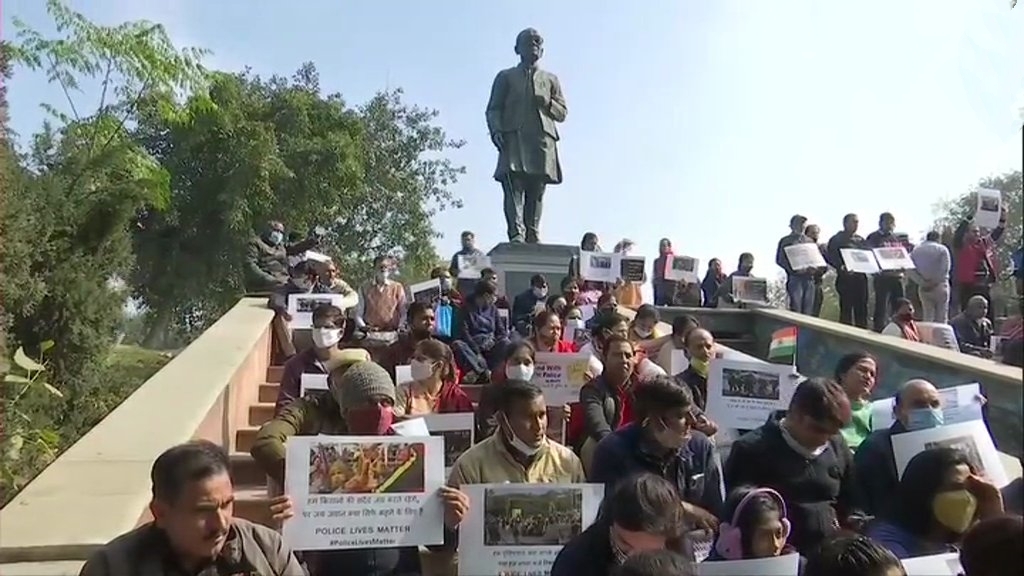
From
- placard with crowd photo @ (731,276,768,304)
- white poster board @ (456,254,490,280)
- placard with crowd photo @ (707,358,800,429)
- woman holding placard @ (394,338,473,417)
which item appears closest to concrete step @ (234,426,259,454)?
woman holding placard @ (394,338,473,417)

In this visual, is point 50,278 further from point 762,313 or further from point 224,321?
point 762,313

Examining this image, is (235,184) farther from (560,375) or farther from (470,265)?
(560,375)

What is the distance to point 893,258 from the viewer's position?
40.2 feet

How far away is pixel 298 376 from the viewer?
19.7 ft

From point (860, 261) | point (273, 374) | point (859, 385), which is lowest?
point (859, 385)

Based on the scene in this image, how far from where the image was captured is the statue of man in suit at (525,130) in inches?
553

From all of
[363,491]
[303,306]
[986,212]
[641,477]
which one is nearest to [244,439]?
[303,306]

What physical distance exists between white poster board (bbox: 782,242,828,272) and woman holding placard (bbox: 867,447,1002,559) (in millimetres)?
9635

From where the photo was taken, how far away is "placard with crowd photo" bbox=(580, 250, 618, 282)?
12.9 meters

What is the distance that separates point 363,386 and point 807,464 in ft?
5.84

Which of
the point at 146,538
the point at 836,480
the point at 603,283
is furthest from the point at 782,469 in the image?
the point at 603,283

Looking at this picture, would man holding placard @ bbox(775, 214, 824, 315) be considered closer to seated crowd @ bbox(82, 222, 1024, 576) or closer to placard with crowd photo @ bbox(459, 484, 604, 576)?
seated crowd @ bbox(82, 222, 1024, 576)

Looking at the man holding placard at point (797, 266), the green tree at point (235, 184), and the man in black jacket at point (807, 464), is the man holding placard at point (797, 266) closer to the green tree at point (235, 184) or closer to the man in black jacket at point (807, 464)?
the man in black jacket at point (807, 464)

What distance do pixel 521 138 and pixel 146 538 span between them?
1175cm
